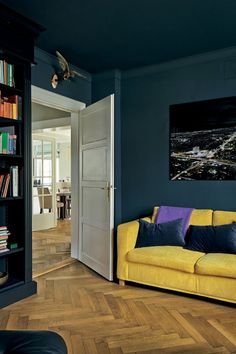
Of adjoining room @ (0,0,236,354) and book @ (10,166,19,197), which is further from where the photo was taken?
book @ (10,166,19,197)

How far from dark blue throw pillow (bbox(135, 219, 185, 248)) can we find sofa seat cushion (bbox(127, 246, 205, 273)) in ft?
0.24

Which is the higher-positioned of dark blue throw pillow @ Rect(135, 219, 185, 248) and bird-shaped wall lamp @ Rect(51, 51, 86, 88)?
bird-shaped wall lamp @ Rect(51, 51, 86, 88)

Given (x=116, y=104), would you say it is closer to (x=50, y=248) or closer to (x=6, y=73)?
(x=6, y=73)

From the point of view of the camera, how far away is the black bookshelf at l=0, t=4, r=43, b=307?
9.41 ft

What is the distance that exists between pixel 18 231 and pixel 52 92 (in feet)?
5.64

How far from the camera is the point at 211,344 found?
85.9 inches

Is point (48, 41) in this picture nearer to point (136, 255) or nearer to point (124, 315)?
point (136, 255)

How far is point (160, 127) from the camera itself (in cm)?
407

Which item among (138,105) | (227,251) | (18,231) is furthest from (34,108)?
(227,251)

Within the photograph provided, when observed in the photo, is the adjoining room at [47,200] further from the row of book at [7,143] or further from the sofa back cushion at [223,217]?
the sofa back cushion at [223,217]

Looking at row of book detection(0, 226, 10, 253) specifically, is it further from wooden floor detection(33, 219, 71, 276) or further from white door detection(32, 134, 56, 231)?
white door detection(32, 134, 56, 231)

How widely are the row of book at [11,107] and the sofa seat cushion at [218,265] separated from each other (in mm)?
2219

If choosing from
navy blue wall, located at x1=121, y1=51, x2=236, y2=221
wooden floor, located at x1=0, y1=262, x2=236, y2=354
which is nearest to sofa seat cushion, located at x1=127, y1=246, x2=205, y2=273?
wooden floor, located at x1=0, y1=262, x2=236, y2=354

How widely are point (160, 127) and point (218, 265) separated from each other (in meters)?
1.96
